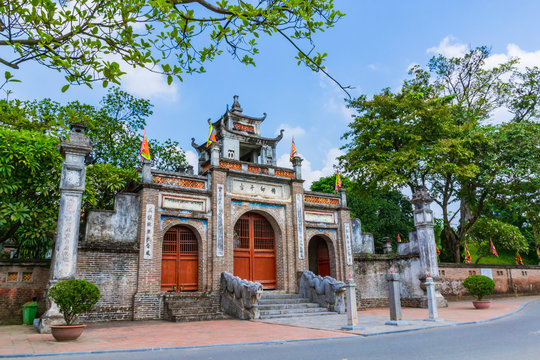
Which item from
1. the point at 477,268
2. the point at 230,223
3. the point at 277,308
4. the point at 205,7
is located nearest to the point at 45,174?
the point at 230,223

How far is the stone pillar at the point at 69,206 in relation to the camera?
33.7ft

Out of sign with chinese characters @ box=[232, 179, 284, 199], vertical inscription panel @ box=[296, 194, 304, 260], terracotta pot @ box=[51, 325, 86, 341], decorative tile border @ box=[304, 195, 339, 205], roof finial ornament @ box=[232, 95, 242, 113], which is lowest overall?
terracotta pot @ box=[51, 325, 86, 341]

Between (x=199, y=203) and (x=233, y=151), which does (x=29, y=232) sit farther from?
(x=233, y=151)

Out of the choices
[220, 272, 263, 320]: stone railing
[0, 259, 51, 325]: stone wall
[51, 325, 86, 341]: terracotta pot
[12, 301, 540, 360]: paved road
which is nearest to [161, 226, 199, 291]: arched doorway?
[220, 272, 263, 320]: stone railing

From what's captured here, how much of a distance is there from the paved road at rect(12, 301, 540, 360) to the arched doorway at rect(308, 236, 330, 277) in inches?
361

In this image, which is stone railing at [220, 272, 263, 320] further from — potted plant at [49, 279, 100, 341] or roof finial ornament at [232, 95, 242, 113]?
roof finial ornament at [232, 95, 242, 113]

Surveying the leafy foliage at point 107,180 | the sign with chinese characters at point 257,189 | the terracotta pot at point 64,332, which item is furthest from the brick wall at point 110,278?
the sign with chinese characters at point 257,189

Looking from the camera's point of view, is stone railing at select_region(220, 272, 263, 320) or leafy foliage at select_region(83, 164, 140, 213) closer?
stone railing at select_region(220, 272, 263, 320)

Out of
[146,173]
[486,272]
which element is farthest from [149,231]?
[486,272]

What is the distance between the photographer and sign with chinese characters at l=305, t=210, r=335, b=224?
16750 mm

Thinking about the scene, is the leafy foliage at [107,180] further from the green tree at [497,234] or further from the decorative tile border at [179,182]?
the green tree at [497,234]

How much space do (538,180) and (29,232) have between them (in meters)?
20.7

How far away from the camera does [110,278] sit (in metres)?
12.0

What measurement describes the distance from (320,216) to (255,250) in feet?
10.7
